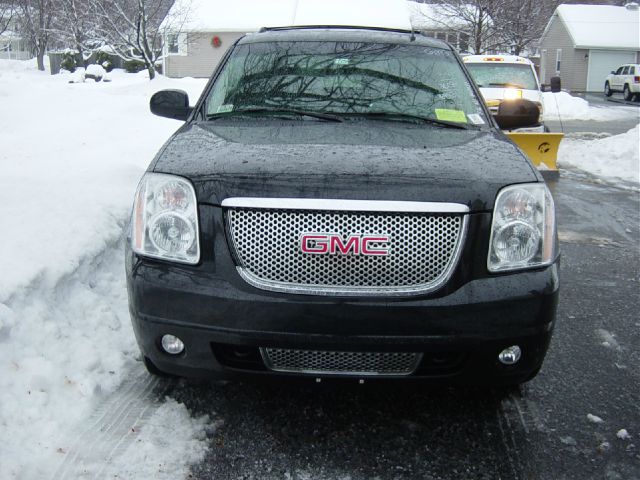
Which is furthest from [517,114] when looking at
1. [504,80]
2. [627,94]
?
[627,94]

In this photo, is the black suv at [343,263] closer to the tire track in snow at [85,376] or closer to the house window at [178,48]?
the tire track in snow at [85,376]

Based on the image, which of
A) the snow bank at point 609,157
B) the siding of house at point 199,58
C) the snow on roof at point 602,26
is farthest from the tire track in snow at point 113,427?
the snow on roof at point 602,26

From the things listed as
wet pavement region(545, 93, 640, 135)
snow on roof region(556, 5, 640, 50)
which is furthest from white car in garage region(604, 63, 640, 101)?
snow on roof region(556, 5, 640, 50)

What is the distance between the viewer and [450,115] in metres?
3.63

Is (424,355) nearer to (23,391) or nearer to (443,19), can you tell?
(23,391)

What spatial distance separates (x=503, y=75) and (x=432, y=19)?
28322mm

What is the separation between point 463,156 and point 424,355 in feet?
2.83

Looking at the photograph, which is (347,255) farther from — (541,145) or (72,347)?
(541,145)

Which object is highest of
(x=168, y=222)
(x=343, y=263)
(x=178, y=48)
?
(x=178, y=48)

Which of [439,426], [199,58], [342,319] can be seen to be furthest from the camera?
[199,58]

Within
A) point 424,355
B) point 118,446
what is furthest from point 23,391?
point 424,355

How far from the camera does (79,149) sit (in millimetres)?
8875

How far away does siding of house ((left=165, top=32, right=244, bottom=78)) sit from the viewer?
1688 inches

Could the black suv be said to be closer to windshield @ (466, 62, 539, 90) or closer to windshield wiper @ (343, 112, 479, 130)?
windshield wiper @ (343, 112, 479, 130)
